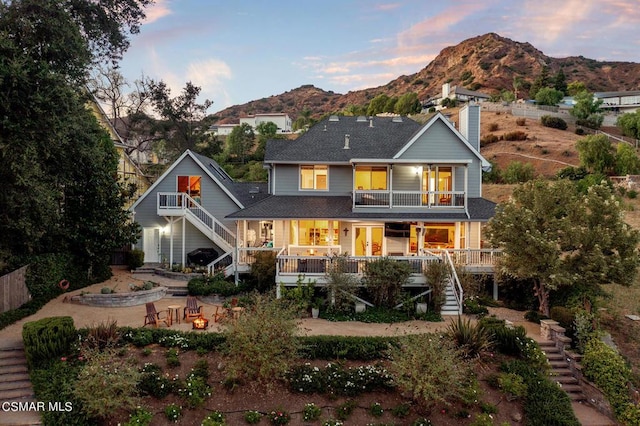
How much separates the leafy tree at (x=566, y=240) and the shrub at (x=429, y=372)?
681cm

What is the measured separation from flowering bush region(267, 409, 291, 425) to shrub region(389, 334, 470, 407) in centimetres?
294

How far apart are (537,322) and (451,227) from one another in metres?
6.92

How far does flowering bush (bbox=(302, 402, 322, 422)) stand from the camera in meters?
9.21

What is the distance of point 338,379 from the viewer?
1030 cm

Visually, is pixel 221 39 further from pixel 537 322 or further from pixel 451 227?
pixel 537 322

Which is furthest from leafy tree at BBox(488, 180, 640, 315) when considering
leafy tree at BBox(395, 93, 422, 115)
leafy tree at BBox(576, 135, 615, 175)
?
leafy tree at BBox(395, 93, 422, 115)

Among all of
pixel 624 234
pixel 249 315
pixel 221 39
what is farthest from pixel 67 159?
pixel 624 234

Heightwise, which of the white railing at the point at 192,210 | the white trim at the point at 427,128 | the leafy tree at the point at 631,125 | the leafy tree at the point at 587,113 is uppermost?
the leafy tree at the point at 587,113

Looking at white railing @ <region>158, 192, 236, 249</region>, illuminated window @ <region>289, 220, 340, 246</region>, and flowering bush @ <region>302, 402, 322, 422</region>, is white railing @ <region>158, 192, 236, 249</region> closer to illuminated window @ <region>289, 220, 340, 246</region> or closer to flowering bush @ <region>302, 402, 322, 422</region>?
illuminated window @ <region>289, 220, 340, 246</region>

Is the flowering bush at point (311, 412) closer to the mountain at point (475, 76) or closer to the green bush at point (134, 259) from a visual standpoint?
the green bush at point (134, 259)

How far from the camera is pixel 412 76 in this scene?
598ft

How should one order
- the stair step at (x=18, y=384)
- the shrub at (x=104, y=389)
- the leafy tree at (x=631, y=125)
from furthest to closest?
the leafy tree at (x=631, y=125) → the stair step at (x=18, y=384) → the shrub at (x=104, y=389)

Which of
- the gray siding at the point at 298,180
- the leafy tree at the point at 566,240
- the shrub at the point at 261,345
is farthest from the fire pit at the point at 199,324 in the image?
the leafy tree at the point at 566,240

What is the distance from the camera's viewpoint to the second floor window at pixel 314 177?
21938mm
